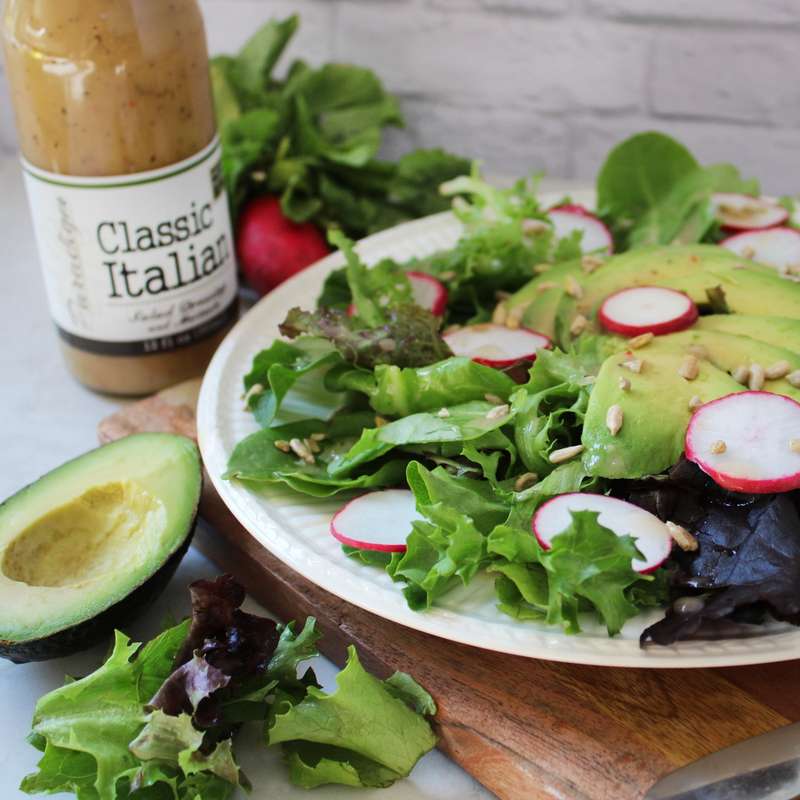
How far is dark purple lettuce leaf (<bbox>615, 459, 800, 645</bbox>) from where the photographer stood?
81 centimetres

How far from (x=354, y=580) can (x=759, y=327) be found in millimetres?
565

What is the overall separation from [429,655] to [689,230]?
876 mm

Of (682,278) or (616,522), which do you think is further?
(682,278)

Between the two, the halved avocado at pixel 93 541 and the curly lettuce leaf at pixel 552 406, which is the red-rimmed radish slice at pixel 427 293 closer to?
the curly lettuce leaf at pixel 552 406

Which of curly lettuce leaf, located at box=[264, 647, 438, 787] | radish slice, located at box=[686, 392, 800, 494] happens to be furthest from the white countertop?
radish slice, located at box=[686, 392, 800, 494]

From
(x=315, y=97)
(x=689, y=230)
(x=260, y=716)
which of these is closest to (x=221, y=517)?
(x=260, y=716)

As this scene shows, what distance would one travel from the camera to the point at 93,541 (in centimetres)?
108

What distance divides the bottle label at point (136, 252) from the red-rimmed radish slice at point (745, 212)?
2.56ft

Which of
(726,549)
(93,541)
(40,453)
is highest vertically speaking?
(726,549)

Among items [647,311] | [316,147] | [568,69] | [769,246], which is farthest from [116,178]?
[568,69]

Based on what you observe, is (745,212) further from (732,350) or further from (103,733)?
(103,733)

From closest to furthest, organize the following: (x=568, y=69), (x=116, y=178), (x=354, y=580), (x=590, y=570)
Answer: (x=590, y=570)
(x=354, y=580)
(x=116, y=178)
(x=568, y=69)

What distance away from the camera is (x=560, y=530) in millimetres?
858

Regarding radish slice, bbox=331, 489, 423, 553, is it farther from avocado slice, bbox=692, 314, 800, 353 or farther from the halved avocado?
avocado slice, bbox=692, 314, 800, 353
